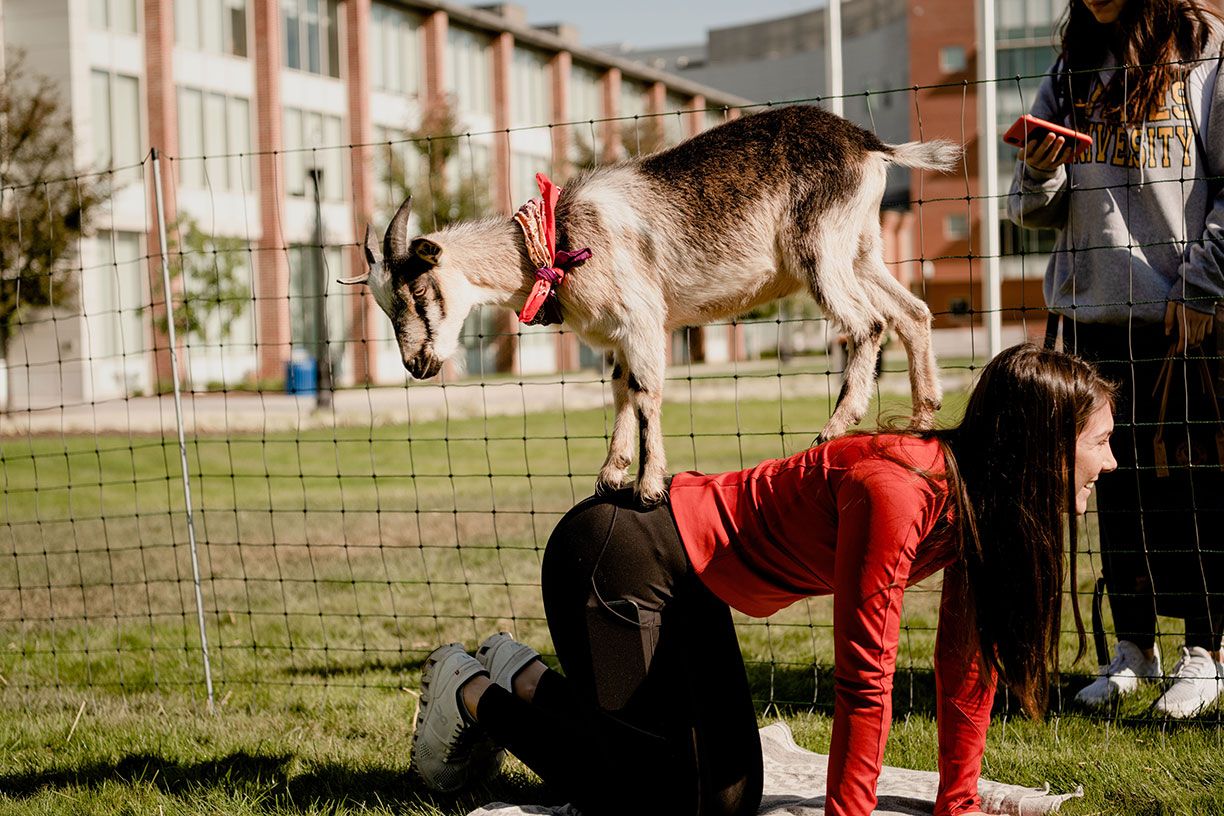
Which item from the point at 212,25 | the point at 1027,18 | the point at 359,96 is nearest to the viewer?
the point at 212,25

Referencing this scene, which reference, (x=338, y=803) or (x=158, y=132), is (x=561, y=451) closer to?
(x=338, y=803)

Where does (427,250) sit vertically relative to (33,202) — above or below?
below

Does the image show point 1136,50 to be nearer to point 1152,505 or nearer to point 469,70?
point 1152,505

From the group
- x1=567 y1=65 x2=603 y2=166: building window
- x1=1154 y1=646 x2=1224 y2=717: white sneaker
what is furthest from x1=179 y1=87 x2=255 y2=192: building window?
x1=1154 y1=646 x2=1224 y2=717: white sneaker

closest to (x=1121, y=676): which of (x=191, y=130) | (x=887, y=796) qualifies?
(x=887, y=796)

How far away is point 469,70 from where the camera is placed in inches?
1280

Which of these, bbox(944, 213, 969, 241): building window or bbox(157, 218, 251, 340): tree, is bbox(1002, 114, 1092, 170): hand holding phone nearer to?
bbox(157, 218, 251, 340): tree

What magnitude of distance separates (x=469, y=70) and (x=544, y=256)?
31.4m

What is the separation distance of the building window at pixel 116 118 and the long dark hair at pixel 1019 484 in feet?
79.9

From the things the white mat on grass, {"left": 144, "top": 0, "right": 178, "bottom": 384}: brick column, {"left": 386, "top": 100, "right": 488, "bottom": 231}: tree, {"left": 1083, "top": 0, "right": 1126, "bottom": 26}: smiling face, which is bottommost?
the white mat on grass

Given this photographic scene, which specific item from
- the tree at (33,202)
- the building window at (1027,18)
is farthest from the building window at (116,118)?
the building window at (1027,18)

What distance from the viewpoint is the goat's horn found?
2.84 metres

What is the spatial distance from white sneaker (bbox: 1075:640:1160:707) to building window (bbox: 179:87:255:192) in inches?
942

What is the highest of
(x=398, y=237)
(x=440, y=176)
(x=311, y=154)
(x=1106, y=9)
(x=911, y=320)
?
(x=311, y=154)
